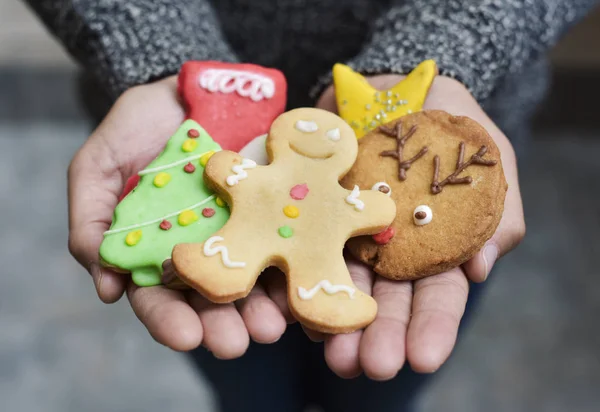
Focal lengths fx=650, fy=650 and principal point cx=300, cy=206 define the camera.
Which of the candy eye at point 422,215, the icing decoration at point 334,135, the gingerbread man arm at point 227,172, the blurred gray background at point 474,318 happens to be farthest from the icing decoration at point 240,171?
the blurred gray background at point 474,318

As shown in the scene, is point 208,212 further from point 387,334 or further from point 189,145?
point 387,334

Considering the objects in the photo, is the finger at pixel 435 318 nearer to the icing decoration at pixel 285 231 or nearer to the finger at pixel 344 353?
the finger at pixel 344 353

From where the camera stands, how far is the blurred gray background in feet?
5.41

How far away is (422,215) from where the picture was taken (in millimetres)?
775

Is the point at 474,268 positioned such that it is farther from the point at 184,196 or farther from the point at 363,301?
the point at 184,196

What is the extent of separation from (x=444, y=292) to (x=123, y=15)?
0.62 meters

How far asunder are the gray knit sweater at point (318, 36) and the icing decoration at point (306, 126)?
173mm

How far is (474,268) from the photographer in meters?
0.78

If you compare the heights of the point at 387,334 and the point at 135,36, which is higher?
the point at 135,36

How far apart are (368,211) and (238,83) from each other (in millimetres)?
288

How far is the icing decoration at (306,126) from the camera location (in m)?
0.83

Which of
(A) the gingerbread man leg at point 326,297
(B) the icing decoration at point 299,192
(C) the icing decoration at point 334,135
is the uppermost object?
(C) the icing decoration at point 334,135

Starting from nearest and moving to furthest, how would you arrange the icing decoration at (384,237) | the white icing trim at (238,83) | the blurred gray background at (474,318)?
the icing decoration at (384,237), the white icing trim at (238,83), the blurred gray background at (474,318)

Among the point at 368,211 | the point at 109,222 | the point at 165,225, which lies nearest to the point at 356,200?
the point at 368,211
